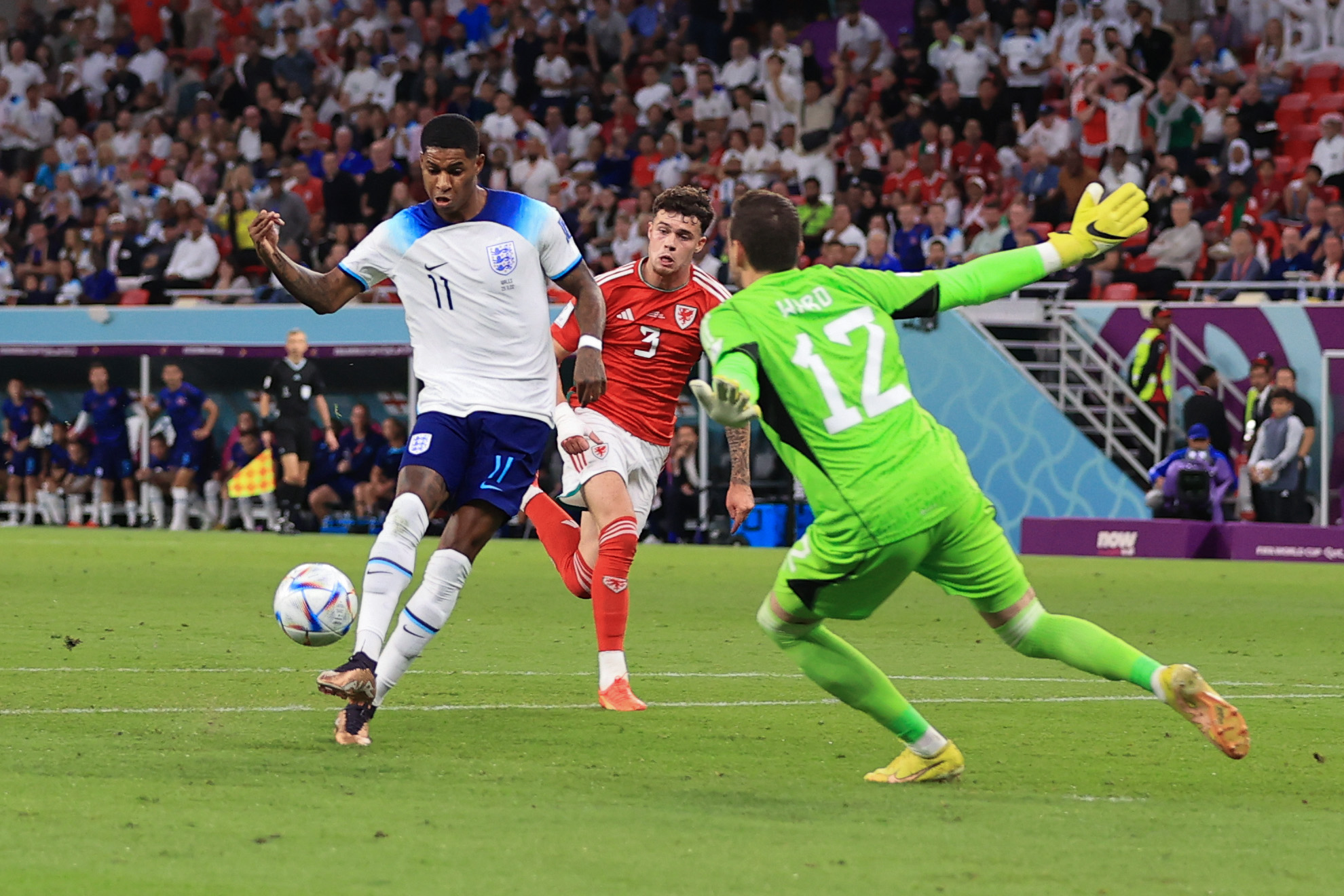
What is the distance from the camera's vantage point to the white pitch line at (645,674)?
8930mm

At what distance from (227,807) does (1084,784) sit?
271 cm

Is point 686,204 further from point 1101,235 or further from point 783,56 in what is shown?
point 783,56

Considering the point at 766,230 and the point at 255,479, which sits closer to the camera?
the point at 766,230

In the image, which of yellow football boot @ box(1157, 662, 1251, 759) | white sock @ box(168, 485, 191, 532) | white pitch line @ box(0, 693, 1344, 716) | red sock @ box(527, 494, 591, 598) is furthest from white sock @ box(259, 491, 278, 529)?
yellow football boot @ box(1157, 662, 1251, 759)

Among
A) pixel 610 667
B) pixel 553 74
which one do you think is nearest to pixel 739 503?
pixel 610 667

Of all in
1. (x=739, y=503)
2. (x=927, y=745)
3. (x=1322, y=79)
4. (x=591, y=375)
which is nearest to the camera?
(x=927, y=745)

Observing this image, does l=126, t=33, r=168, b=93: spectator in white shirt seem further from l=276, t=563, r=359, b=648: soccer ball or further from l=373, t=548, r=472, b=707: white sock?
l=373, t=548, r=472, b=707: white sock

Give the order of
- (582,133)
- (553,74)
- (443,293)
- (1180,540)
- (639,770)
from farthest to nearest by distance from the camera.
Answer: (553,74)
(582,133)
(1180,540)
(443,293)
(639,770)

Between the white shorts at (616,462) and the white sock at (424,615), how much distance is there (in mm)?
1469

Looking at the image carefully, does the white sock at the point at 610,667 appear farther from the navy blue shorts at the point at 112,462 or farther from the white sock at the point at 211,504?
the navy blue shorts at the point at 112,462

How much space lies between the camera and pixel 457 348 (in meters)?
7.23

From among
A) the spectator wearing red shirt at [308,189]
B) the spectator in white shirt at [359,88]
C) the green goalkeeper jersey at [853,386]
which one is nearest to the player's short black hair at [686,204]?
the green goalkeeper jersey at [853,386]

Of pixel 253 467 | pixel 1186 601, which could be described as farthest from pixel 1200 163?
pixel 253 467

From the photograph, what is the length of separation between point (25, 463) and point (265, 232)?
65.4 feet
